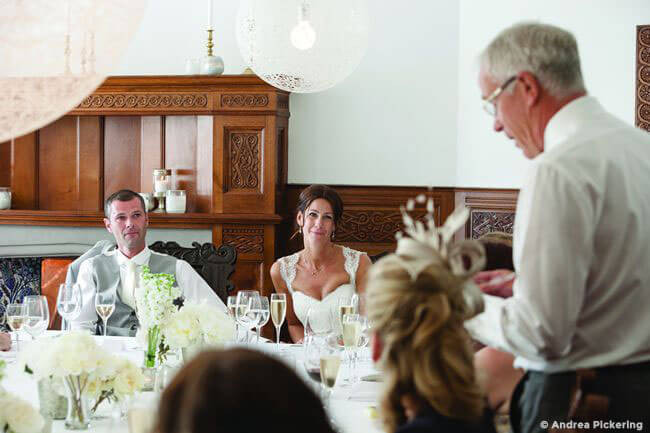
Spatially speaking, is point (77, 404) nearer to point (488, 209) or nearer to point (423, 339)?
point (423, 339)

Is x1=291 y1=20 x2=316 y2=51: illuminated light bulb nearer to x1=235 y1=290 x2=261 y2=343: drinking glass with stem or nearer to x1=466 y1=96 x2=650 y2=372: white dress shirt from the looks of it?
x1=235 y1=290 x2=261 y2=343: drinking glass with stem

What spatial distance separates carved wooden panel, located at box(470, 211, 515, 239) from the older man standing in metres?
4.20


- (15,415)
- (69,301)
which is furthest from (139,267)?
(15,415)

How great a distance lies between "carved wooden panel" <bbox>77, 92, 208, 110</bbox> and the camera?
6.00 metres

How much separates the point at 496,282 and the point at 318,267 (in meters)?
2.53

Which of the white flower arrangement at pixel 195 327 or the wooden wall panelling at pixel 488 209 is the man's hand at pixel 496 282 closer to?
the white flower arrangement at pixel 195 327

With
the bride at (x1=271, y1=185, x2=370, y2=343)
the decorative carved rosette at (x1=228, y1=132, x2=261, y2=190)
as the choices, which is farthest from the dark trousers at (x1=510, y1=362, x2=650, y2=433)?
the decorative carved rosette at (x1=228, y1=132, x2=261, y2=190)

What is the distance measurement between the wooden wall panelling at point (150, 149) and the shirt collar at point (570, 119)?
480cm

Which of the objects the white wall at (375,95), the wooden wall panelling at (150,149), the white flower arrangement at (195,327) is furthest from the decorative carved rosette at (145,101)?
the white flower arrangement at (195,327)

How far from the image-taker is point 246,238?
5.96 meters

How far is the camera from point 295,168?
21.0ft

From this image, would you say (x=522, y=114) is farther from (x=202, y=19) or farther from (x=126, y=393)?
(x=202, y=19)

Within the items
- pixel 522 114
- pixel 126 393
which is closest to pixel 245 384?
pixel 522 114

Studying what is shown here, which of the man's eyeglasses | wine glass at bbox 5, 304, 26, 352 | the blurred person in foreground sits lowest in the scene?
wine glass at bbox 5, 304, 26, 352
